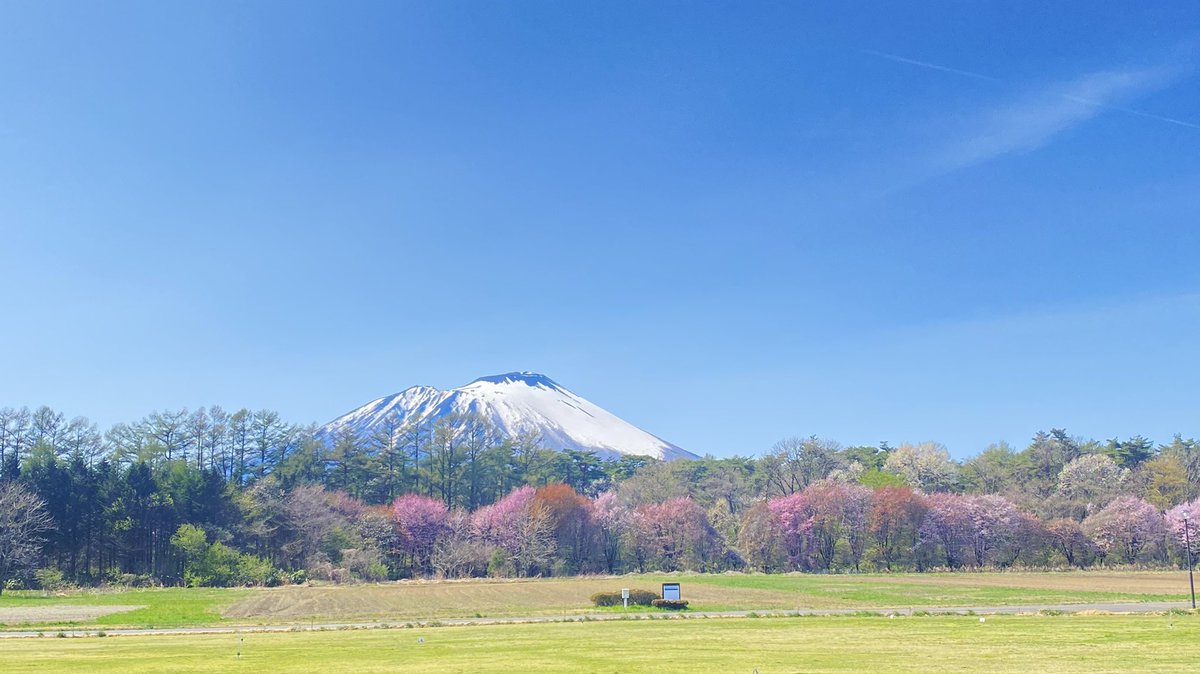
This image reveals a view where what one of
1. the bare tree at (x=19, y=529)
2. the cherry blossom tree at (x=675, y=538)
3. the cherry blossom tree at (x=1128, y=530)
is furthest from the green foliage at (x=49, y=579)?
the cherry blossom tree at (x=1128, y=530)

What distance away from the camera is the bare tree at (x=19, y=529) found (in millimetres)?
68500

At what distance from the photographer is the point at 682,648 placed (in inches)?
1028

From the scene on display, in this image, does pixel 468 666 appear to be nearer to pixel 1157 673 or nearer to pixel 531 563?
pixel 1157 673

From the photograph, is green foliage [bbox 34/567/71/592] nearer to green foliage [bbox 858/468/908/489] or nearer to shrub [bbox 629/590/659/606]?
shrub [bbox 629/590/659/606]

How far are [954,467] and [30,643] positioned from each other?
378ft

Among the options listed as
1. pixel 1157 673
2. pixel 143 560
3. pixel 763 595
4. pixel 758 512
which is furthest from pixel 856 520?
pixel 1157 673

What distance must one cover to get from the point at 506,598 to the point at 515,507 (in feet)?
126

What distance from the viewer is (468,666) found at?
22156 millimetres

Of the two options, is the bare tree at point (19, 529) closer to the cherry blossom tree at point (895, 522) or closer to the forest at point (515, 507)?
the forest at point (515, 507)

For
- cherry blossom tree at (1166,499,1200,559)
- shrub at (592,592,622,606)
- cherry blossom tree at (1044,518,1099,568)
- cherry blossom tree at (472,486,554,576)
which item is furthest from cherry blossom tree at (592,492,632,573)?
cherry blossom tree at (1166,499,1200,559)

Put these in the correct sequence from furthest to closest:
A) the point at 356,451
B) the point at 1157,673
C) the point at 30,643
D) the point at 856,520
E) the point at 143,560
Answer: the point at 356,451 → the point at 856,520 → the point at 143,560 → the point at 30,643 → the point at 1157,673

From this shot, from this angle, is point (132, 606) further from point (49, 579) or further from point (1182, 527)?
point (1182, 527)

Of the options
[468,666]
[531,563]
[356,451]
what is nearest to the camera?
[468,666]

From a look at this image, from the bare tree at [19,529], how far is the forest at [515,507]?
186mm
